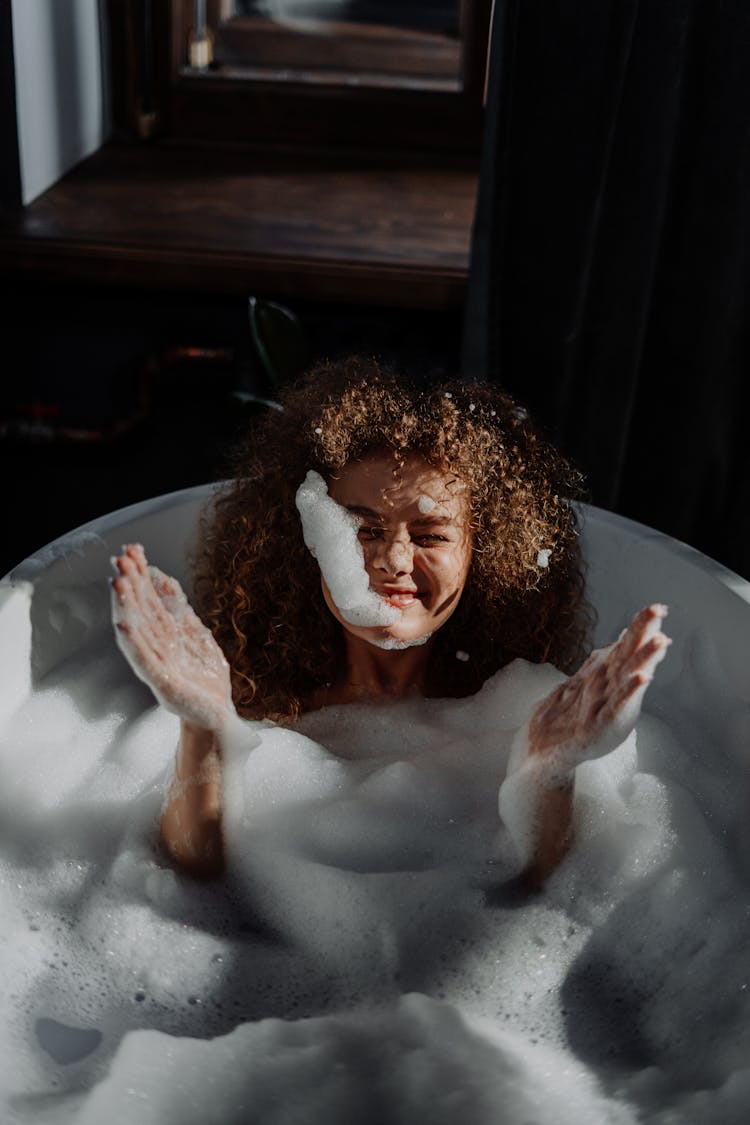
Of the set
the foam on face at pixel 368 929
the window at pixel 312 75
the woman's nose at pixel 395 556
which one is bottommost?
the foam on face at pixel 368 929

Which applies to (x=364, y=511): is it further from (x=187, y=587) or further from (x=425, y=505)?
(x=187, y=587)

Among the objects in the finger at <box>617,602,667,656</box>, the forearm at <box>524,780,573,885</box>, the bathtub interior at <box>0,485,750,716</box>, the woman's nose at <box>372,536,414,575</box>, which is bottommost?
the forearm at <box>524,780,573,885</box>

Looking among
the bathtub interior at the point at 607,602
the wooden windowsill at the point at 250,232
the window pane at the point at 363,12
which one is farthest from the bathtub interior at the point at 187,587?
the window pane at the point at 363,12

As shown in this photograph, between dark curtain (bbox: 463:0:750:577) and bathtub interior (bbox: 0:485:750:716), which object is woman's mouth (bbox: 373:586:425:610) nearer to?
bathtub interior (bbox: 0:485:750:716)

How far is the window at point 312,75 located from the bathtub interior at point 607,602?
0.97 meters

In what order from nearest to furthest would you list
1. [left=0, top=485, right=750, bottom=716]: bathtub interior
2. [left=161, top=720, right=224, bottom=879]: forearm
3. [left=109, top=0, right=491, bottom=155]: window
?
1. [left=161, top=720, right=224, bottom=879]: forearm
2. [left=0, top=485, right=750, bottom=716]: bathtub interior
3. [left=109, top=0, right=491, bottom=155]: window

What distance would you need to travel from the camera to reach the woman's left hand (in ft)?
3.64

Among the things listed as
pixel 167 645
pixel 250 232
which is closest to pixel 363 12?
pixel 250 232

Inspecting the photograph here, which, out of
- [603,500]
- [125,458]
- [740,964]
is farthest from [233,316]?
[740,964]

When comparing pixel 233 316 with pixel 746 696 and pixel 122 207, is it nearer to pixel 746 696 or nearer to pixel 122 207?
pixel 122 207

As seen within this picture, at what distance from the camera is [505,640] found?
4.87 feet

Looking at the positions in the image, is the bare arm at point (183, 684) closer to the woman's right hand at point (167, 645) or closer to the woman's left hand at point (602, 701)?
the woman's right hand at point (167, 645)

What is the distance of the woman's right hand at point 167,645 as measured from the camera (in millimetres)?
1117

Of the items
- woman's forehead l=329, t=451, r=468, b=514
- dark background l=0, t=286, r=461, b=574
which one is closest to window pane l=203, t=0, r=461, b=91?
dark background l=0, t=286, r=461, b=574
